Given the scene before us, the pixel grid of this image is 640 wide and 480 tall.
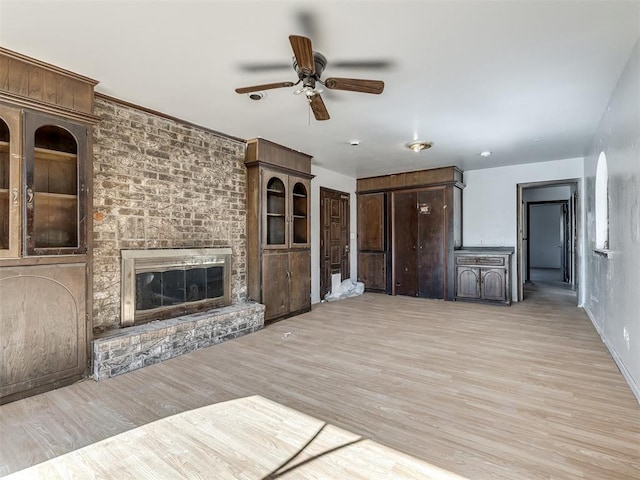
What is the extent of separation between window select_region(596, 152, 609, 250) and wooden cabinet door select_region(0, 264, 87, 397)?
5505mm

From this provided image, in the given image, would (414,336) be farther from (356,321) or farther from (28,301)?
(28,301)

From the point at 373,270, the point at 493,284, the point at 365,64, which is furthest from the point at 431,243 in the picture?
the point at 365,64

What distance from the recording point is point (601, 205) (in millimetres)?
4047

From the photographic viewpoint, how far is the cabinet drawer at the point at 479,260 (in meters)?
5.91

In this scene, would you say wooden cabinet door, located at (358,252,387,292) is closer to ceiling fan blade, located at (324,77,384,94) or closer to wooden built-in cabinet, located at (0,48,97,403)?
ceiling fan blade, located at (324,77,384,94)

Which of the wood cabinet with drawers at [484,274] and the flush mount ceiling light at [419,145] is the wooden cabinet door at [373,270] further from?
the flush mount ceiling light at [419,145]

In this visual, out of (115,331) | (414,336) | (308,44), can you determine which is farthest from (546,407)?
(115,331)

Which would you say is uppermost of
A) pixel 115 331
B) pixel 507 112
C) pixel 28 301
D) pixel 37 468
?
pixel 507 112

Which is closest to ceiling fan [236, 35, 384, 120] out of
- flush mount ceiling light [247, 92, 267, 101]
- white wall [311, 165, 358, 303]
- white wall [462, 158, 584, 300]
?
flush mount ceiling light [247, 92, 267, 101]

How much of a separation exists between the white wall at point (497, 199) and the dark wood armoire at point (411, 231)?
24 cm

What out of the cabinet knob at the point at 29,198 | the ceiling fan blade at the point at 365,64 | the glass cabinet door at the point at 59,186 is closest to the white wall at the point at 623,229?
the ceiling fan blade at the point at 365,64

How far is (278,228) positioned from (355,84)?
2843mm

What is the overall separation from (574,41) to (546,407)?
102 inches

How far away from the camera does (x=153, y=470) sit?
1.69 m
